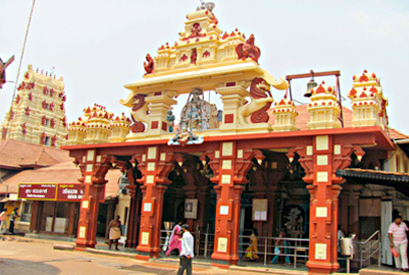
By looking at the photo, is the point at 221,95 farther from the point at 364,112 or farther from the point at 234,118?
the point at 364,112

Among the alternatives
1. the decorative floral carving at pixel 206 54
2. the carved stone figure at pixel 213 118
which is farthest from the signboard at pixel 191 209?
the decorative floral carving at pixel 206 54

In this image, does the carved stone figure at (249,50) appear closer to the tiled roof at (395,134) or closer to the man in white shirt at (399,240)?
the tiled roof at (395,134)

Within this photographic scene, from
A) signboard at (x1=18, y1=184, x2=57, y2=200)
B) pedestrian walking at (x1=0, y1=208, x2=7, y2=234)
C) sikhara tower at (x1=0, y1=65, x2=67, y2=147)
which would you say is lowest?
pedestrian walking at (x1=0, y1=208, x2=7, y2=234)

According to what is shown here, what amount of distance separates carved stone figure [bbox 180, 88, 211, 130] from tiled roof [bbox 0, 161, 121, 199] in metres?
10.7

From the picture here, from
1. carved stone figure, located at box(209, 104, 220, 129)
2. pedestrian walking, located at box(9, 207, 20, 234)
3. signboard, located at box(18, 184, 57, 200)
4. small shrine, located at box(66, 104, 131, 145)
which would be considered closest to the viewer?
carved stone figure, located at box(209, 104, 220, 129)

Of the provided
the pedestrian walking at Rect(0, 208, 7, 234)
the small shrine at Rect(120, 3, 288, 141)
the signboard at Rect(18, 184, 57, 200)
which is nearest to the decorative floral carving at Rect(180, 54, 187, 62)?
the small shrine at Rect(120, 3, 288, 141)

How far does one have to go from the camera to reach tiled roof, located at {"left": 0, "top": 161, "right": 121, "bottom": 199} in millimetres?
28634

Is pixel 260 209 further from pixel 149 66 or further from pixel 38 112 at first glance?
pixel 38 112

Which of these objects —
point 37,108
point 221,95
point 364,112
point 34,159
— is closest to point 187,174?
point 221,95

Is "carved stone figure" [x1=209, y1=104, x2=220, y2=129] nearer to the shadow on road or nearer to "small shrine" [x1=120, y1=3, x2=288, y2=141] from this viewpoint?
"small shrine" [x1=120, y1=3, x2=288, y2=141]

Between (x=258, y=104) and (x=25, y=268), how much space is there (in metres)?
9.12

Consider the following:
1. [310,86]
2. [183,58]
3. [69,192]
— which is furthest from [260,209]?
[69,192]

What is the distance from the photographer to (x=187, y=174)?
2064 cm

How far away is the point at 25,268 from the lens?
12.4m
